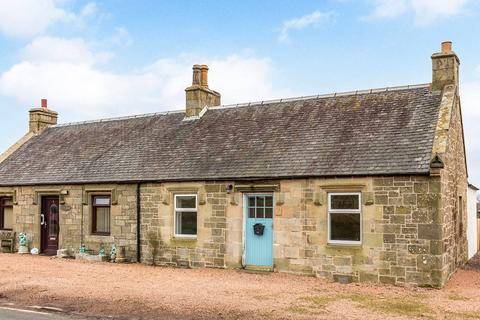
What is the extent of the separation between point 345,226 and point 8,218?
14.6 meters

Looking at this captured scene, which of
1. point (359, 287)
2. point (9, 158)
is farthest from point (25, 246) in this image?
point (359, 287)

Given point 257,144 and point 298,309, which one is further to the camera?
point 257,144

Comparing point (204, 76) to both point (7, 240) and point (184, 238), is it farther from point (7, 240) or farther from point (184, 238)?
point (7, 240)

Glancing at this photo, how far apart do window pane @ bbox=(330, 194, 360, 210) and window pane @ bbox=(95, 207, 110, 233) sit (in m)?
8.64

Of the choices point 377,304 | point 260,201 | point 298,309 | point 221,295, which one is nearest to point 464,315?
point 377,304

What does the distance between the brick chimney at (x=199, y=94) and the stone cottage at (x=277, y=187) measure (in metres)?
0.06

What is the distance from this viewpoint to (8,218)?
20.8 metres

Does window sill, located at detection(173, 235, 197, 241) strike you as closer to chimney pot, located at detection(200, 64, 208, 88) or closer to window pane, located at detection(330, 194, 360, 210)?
window pane, located at detection(330, 194, 360, 210)

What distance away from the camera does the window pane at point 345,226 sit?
535 inches

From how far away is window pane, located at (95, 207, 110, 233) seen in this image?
59.8 ft

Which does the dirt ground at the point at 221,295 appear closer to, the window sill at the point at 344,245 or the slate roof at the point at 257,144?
the window sill at the point at 344,245

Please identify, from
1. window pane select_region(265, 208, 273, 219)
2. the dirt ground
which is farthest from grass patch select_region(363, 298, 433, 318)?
window pane select_region(265, 208, 273, 219)

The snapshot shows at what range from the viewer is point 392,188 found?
1301cm

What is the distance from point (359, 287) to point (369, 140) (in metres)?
4.40
